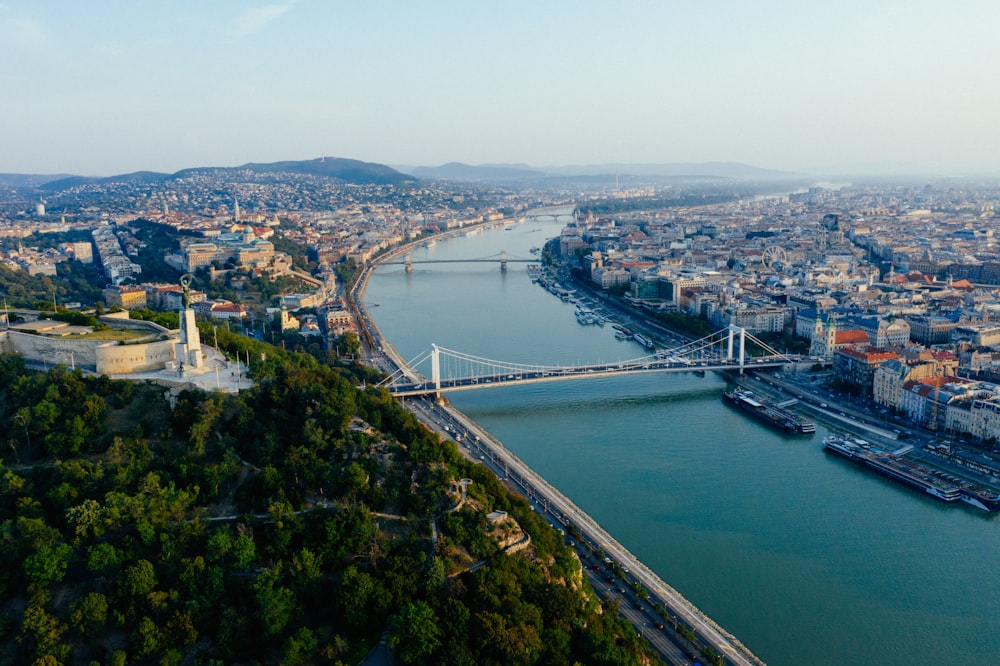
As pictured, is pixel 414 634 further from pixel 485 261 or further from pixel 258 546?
pixel 485 261

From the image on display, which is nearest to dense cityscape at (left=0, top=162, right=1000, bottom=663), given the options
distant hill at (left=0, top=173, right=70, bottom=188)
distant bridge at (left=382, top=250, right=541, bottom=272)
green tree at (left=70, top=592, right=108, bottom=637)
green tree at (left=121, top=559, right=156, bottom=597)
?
distant bridge at (left=382, top=250, right=541, bottom=272)

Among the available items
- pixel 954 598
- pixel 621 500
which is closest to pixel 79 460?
pixel 621 500

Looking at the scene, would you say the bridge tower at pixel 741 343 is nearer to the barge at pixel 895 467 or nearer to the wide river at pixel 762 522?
the wide river at pixel 762 522

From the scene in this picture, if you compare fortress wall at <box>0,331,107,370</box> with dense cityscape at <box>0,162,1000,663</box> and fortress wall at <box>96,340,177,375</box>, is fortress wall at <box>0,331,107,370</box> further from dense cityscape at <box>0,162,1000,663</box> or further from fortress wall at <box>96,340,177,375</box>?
fortress wall at <box>96,340,177,375</box>

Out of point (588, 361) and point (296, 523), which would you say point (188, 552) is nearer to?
point (296, 523)

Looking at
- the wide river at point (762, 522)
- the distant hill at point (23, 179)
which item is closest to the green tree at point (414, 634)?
the wide river at point (762, 522)

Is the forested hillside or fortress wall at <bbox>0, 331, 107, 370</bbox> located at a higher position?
fortress wall at <bbox>0, 331, 107, 370</bbox>
